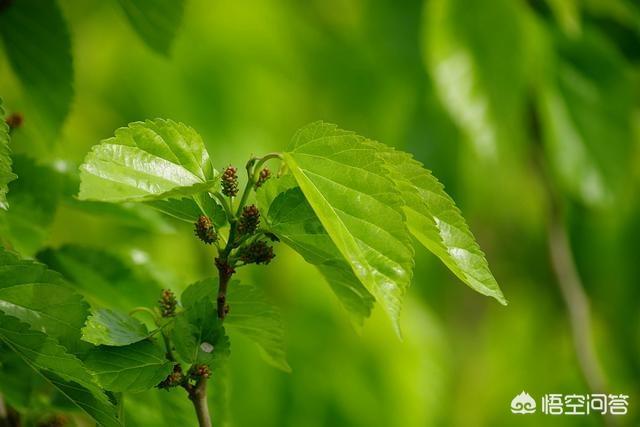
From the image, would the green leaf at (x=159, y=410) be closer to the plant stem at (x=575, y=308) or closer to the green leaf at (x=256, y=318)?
the green leaf at (x=256, y=318)

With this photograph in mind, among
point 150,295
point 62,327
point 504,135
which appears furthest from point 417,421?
point 62,327

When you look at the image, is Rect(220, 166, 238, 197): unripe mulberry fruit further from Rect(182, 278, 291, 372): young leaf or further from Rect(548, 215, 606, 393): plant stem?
Rect(548, 215, 606, 393): plant stem

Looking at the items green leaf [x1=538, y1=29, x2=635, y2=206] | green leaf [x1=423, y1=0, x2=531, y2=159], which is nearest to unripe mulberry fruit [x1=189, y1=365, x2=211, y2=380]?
green leaf [x1=423, y1=0, x2=531, y2=159]

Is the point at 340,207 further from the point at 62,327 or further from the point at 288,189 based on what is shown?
the point at 62,327

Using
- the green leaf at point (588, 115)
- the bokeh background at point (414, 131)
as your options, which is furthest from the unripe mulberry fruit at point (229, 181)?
the green leaf at point (588, 115)

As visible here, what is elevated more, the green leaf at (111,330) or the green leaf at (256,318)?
the green leaf at (256,318)

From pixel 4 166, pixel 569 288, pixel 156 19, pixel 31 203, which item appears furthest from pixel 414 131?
pixel 4 166

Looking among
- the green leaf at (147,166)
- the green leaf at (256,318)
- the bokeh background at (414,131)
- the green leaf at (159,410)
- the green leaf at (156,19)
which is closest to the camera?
the green leaf at (147,166)
